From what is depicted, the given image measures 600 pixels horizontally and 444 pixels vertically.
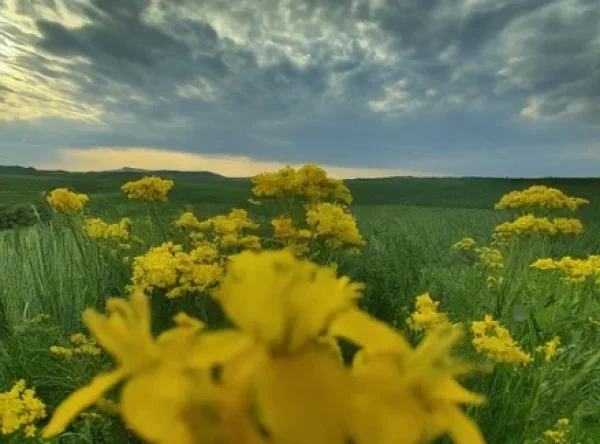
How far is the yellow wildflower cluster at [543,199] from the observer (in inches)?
165

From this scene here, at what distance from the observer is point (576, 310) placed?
14.0 feet

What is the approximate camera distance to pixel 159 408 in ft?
1.20

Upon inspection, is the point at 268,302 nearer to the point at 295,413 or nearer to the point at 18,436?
the point at 295,413

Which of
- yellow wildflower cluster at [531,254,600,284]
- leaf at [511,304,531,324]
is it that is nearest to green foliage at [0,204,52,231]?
yellow wildflower cluster at [531,254,600,284]

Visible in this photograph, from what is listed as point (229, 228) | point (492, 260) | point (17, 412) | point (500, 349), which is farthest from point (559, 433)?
point (17, 412)

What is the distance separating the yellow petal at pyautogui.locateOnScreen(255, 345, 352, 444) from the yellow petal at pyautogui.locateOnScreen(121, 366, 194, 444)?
0.05 metres

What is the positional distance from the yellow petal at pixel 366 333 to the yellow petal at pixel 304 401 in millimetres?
44

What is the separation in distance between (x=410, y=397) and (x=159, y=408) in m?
0.16

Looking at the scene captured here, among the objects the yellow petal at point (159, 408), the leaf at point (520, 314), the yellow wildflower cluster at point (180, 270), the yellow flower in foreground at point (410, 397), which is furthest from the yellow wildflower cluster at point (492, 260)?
the yellow petal at point (159, 408)

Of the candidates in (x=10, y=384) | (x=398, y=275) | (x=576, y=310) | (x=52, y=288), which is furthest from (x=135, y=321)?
(x=576, y=310)

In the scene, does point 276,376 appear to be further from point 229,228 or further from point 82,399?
point 229,228

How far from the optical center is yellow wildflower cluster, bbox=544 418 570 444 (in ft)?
8.24

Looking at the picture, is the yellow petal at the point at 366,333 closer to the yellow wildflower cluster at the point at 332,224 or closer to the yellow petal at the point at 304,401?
the yellow petal at the point at 304,401

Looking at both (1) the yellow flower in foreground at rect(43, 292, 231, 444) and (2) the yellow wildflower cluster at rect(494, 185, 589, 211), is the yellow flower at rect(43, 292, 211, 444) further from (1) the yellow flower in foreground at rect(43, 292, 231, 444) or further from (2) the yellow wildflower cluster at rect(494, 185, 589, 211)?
(2) the yellow wildflower cluster at rect(494, 185, 589, 211)
